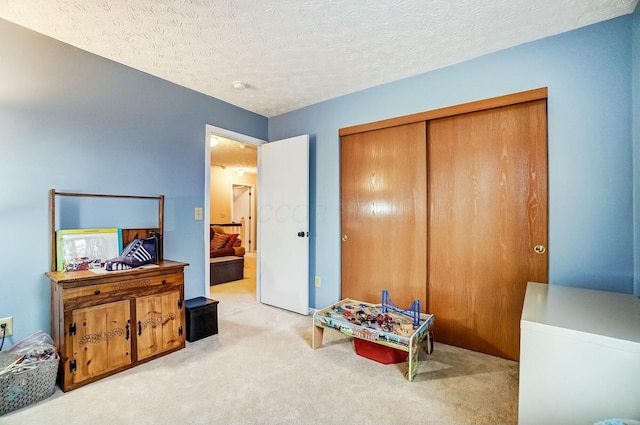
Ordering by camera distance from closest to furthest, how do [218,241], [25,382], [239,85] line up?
1. [25,382]
2. [239,85]
3. [218,241]

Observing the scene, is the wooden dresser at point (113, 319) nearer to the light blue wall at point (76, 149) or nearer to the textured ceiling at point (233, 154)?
the light blue wall at point (76, 149)

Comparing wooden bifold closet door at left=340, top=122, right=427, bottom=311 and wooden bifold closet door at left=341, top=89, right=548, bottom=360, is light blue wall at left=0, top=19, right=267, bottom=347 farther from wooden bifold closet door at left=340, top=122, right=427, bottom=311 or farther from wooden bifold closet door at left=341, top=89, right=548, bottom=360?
wooden bifold closet door at left=341, top=89, right=548, bottom=360

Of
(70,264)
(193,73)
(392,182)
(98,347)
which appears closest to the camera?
(98,347)

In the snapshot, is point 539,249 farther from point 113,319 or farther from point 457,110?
point 113,319

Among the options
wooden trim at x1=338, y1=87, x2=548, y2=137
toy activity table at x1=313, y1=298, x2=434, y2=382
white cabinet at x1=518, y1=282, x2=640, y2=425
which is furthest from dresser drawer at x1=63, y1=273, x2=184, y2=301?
white cabinet at x1=518, y1=282, x2=640, y2=425

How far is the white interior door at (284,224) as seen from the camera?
308 centimetres

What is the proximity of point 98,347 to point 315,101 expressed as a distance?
2806 mm

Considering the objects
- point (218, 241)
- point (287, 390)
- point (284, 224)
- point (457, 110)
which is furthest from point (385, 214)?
point (218, 241)

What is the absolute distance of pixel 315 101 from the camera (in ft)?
10.2

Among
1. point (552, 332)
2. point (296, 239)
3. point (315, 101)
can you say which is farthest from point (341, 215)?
point (552, 332)

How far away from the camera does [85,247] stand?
2078 millimetres

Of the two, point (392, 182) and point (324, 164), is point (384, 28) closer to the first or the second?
point (392, 182)

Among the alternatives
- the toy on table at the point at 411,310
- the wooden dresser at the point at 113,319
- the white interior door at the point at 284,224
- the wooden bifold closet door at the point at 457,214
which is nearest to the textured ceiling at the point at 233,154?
the white interior door at the point at 284,224

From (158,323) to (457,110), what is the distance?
9.32 ft
